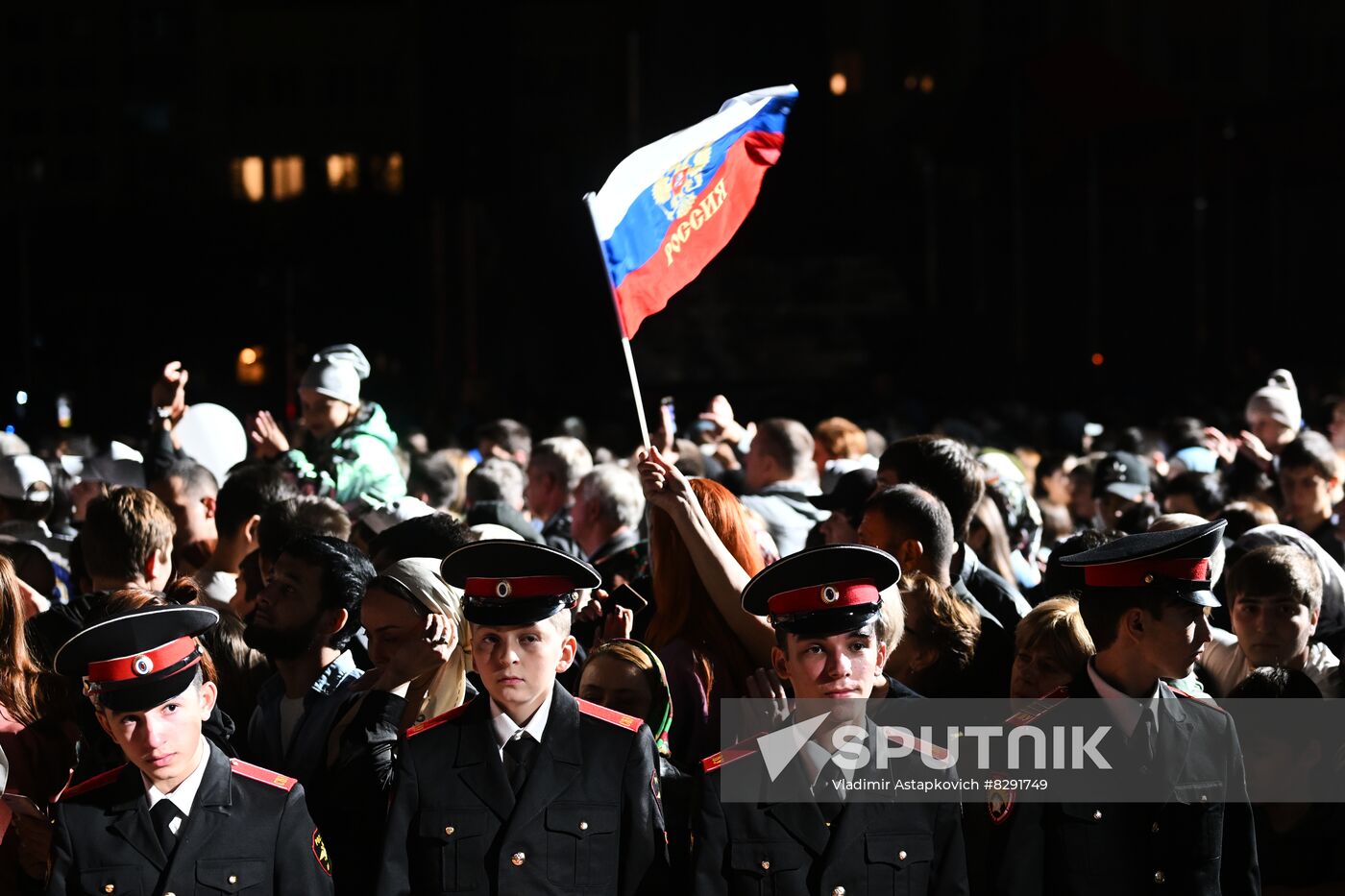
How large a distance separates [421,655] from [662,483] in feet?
2.58

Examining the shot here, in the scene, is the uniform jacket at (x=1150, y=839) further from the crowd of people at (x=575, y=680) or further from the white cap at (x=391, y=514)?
the white cap at (x=391, y=514)

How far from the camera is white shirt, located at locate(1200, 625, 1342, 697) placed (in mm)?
4695

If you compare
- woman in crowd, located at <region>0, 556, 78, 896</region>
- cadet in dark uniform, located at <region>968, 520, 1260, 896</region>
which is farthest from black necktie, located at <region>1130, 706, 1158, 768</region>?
woman in crowd, located at <region>0, 556, 78, 896</region>

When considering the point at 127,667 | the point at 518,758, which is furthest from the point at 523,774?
the point at 127,667

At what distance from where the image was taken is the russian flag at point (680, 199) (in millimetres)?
5176

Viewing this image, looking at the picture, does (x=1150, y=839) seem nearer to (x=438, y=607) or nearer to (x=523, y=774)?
(x=523, y=774)

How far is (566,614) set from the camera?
12.0 ft

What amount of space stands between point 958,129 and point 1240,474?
20.6 m

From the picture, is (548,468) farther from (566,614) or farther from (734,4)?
(734,4)

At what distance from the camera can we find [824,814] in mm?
3457

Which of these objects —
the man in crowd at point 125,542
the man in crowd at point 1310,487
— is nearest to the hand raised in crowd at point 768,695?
the man in crowd at point 125,542

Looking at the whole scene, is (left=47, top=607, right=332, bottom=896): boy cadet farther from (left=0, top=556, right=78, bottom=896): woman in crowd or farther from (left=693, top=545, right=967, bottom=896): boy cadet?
(left=693, top=545, right=967, bottom=896): boy cadet

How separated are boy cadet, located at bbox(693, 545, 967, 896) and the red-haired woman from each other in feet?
2.48

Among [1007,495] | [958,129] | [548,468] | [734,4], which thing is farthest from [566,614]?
[734,4]
